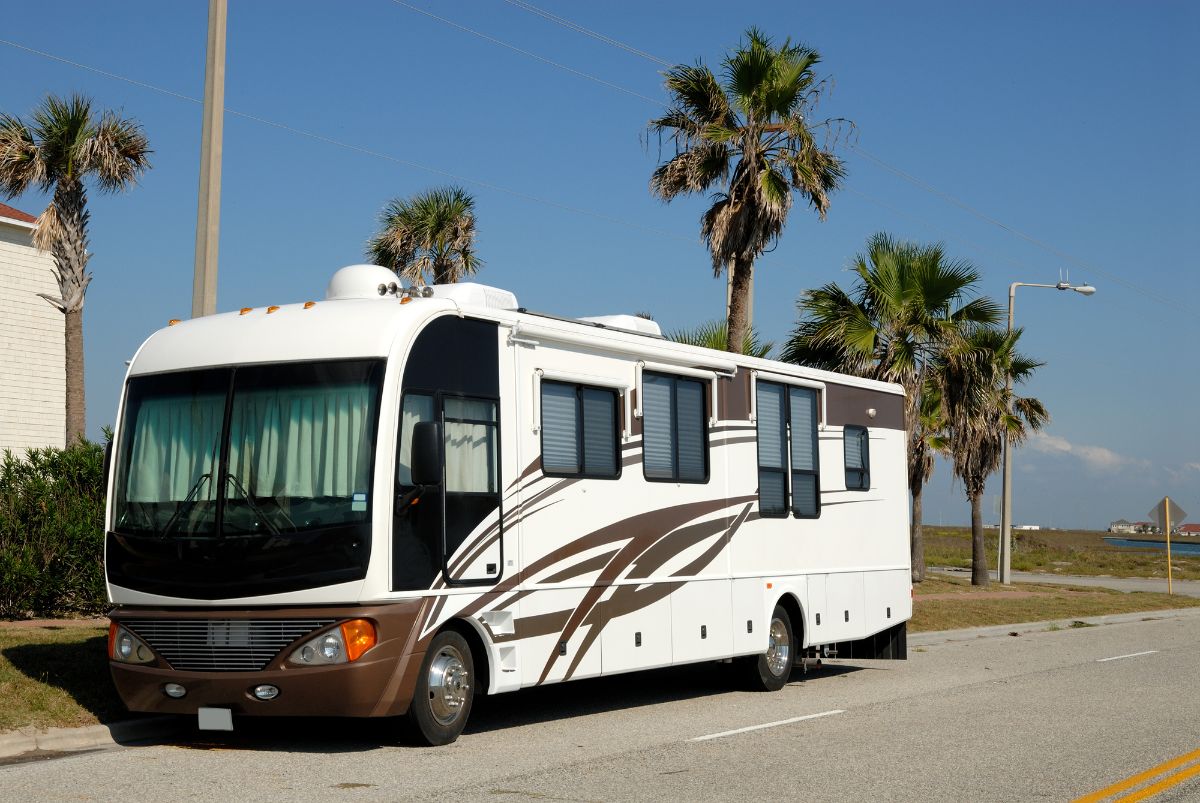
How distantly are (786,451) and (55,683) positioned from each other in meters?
7.87

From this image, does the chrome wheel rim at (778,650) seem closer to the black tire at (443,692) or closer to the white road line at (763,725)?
the white road line at (763,725)

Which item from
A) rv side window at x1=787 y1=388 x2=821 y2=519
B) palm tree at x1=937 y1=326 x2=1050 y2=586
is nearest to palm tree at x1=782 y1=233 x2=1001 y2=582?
palm tree at x1=937 y1=326 x2=1050 y2=586

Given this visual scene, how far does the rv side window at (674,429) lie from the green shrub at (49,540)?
296 inches

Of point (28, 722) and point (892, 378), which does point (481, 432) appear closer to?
point (28, 722)

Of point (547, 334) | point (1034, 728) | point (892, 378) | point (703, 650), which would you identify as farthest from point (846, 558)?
point (892, 378)

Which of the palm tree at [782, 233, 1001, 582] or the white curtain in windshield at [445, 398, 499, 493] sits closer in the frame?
the white curtain in windshield at [445, 398, 499, 493]

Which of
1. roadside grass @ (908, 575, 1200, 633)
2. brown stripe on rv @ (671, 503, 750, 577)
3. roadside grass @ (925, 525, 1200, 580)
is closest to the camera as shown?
brown stripe on rv @ (671, 503, 750, 577)

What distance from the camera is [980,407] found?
29375mm

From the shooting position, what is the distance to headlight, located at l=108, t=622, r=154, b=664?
10.5m

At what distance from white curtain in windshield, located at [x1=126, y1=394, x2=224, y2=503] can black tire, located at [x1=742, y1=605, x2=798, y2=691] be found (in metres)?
6.51

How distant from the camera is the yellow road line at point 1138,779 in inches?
332

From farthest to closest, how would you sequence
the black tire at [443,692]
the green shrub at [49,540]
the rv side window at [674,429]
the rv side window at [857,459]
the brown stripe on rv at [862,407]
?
the rv side window at [857,459] → the brown stripe on rv at [862,407] → the green shrub at [49,540] → the rv side window at [674,429] → the black tire at [443,692]

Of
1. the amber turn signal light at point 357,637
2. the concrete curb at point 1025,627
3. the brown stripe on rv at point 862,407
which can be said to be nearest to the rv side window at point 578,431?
the amber turn signal light at point 357,637

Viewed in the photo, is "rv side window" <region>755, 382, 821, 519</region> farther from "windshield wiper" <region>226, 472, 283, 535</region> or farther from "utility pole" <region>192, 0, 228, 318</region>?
"windshield wiper" <region>226, 472, 283, 535</region>
